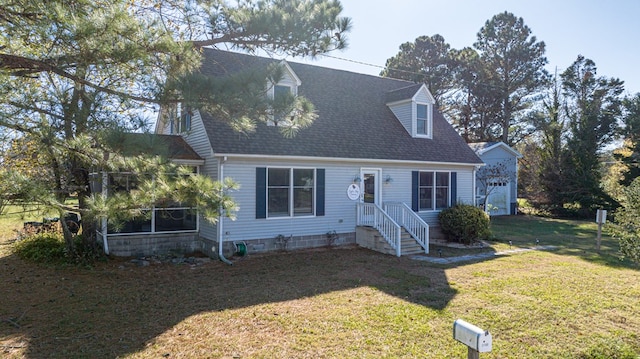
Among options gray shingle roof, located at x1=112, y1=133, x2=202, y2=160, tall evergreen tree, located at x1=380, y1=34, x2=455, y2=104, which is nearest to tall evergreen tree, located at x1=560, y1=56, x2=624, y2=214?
tall evergreen tree, located at x1=380, y1=34, x2=455, y2=104

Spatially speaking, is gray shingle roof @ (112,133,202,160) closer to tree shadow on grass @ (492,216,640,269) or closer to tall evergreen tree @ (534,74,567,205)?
tree shadow on grass @ (492,216,640,269)

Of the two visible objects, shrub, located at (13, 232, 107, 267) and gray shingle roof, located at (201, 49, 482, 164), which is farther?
gray shingle roof, located at (201, 49, 482, 164)

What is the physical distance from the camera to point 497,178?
2239 centimetres

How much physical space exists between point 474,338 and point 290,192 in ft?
28.7

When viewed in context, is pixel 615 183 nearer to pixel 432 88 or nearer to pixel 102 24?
pixel 432 88

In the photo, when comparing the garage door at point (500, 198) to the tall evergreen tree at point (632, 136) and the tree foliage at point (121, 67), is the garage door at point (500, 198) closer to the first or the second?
the tall evergreen tree at point (632, 136)

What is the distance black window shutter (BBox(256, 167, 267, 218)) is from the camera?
10938 mm

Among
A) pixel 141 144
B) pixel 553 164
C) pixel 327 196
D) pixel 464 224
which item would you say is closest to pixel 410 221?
pixel 464 224

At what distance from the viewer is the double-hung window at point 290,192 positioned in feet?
37.4

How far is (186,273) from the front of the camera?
8.97m

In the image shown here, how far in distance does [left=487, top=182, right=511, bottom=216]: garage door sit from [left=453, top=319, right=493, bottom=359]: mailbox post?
21505 mm

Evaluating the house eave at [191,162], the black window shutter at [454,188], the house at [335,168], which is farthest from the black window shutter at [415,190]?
the house eave at [191,162]

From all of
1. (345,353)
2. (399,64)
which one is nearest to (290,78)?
(345,353)

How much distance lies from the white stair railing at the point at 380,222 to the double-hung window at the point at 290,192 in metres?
1.81
